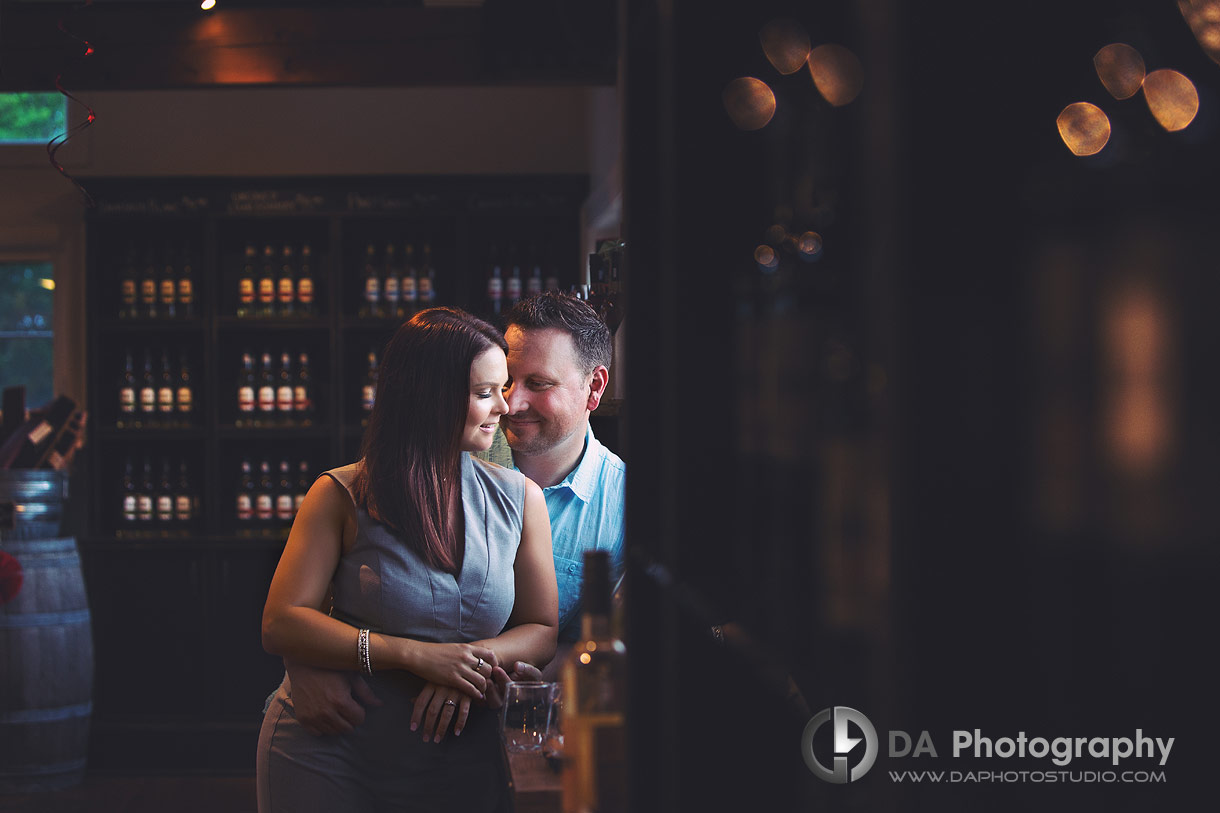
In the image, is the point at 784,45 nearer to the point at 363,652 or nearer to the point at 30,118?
the point at 363,652

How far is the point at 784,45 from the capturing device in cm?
75

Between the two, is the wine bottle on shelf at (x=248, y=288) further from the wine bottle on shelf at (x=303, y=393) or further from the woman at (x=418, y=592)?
the woman at (x=418, y=592)

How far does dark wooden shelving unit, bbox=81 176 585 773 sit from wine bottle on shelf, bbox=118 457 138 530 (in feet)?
0.13

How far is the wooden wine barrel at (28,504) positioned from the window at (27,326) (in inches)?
47.4

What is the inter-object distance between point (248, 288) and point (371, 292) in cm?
58

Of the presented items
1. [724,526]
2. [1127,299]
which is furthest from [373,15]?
[1127,299]

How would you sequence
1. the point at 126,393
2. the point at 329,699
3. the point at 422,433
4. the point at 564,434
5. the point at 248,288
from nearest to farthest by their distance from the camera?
the point at 329,699, the point at 422,433, the point at 564,434, the point at 126,393, the point at 248,288

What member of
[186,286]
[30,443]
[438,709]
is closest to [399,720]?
[438,709]

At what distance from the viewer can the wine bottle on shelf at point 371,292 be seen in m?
5.23

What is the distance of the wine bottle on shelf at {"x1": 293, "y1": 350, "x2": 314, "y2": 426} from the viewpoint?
17.0 ft

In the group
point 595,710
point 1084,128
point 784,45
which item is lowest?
point 595,710

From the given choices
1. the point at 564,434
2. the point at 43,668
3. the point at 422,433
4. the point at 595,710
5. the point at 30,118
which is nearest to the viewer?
the point at 595,710

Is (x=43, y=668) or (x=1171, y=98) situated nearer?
(x=1171, y=98)

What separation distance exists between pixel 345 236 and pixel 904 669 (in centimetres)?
526
